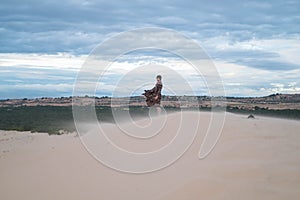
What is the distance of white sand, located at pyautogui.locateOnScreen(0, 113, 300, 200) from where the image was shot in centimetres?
767

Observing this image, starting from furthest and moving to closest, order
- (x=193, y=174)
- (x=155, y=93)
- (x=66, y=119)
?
1. (x=66, y=119)
2. (x=155, y=93)
3. (x=193, y=174)

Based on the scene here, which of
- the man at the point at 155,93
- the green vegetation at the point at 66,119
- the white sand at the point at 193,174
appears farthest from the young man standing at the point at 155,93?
the white sand at the point at 193,174

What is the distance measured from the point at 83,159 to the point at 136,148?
1.48 metres

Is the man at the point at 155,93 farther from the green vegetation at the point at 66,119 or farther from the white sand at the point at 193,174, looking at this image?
the white sand at the point at 193,174

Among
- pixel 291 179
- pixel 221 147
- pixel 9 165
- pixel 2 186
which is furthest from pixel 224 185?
pixel 9 165

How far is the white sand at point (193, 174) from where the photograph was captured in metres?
7.67

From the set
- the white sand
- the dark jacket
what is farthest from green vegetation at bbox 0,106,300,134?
the white sand

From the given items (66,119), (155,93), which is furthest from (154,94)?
(66,119)

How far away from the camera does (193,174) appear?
8578 mm

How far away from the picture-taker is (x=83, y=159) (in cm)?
1141

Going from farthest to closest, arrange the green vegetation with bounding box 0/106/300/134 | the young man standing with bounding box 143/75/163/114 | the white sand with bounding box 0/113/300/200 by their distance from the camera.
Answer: the green vegetation with bounding box 0/106/300/134 < the young man standing with bounding box 143/75/163/114 < the white sand with bounding box 0/113/300/200

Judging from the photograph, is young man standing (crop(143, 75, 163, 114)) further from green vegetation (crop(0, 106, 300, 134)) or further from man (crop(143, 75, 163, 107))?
green vegetation (crop(0, 106, 300, 134))

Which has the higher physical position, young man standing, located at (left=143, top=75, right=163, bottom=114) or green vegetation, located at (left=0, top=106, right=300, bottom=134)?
young man standing, located at (left=143, top=75, right=163, bottom=114)

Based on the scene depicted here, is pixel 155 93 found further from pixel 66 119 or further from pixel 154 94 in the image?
pixel 66 119
